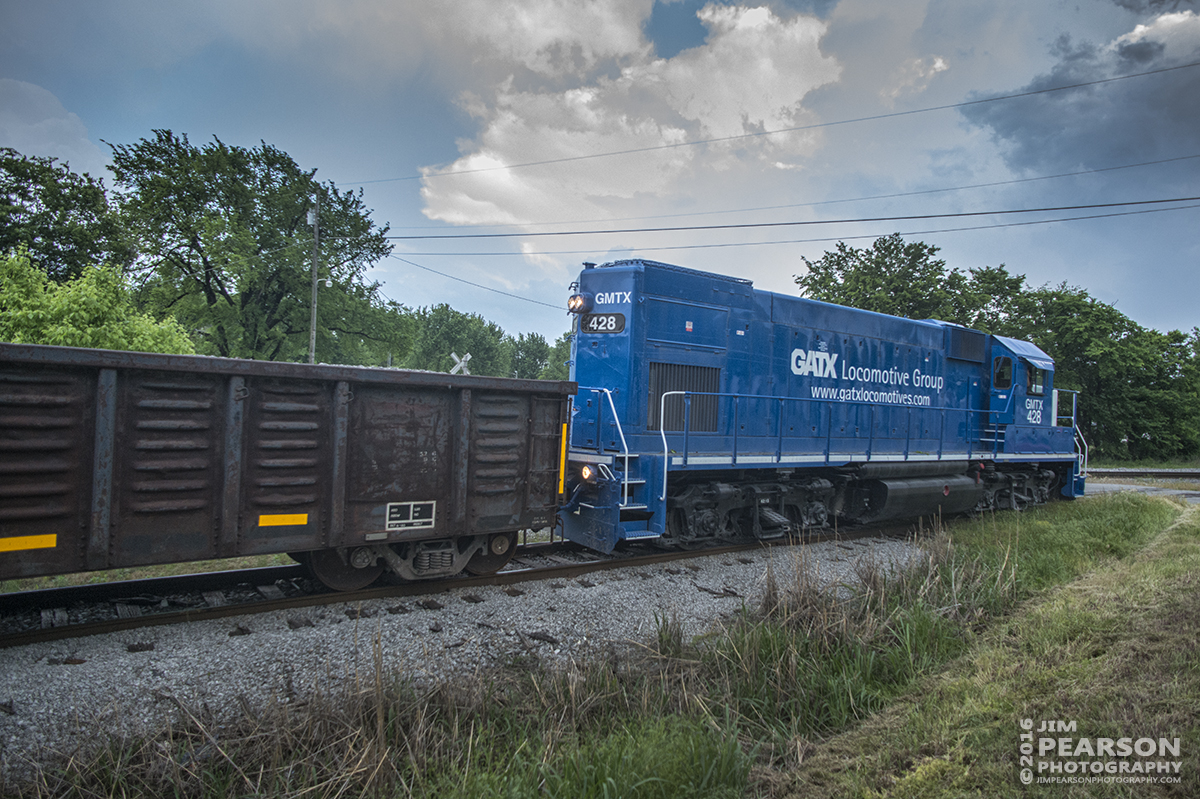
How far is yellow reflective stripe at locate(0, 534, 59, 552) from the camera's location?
4.22 m

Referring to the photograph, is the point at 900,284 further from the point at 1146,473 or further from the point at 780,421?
the point at 780,421

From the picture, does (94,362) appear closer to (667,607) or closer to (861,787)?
(667,607)

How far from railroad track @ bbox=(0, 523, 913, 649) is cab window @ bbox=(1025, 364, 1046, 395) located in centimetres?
1013

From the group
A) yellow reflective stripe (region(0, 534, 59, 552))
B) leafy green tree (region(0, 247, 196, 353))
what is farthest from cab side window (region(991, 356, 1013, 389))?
leafy green tree (region(0, 247, 196, 353))

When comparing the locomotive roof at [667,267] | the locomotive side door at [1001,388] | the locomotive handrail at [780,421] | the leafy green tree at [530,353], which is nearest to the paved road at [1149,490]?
the locomotive side door at [1001,388]

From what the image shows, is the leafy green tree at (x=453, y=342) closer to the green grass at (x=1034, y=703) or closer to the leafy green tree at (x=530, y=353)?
the leafy green tree at (x=530, y=353)

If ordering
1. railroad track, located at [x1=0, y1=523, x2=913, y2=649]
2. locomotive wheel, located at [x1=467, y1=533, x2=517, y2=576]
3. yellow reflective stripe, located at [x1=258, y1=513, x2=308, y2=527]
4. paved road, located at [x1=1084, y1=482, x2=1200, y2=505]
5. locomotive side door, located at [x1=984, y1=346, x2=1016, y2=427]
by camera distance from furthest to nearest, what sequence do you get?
paved road, located at [x1=1084, y1=482, x2=1200, y2=505] → locomotive side door, located at [x1=984, y1=346, x2=1016, y2=427] → locomotive wheel, located at [x1=467, y1=533, x2=517, y2=576] → yellow reflective stripe, located at [x1=258, y1=513, x2=308, y2=527] → railroad track, located at [x1=0, y1=523, x2=913, y2=649]

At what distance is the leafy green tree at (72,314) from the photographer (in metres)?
13.3

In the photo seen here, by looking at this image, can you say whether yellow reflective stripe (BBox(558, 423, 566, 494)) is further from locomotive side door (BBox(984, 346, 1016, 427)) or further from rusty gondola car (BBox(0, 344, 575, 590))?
locomotive side door (BBox(984, 346, 1016, 427))

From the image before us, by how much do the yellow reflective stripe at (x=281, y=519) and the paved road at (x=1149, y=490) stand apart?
17671 millimetres

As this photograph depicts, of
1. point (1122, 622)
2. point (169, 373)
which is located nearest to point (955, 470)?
point (1122, 622)

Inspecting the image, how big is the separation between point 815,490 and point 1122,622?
4.65 meters

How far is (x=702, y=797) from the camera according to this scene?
2977 mm

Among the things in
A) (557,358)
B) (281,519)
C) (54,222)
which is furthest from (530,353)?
(281,519)
